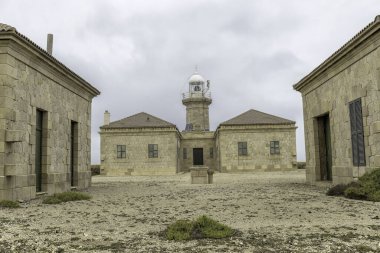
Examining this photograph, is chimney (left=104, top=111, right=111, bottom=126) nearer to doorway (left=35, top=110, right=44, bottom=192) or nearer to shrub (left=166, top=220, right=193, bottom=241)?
doorway (left=35, top=110, right=44, bottom=192)

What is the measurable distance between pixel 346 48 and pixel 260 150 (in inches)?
683

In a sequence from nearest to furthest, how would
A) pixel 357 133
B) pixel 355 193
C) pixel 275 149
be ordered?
pixel 355 193 → pixel 357 133 → pixel 275 149

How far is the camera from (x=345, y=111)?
37.1ft

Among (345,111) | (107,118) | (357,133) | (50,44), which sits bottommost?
(357,133)

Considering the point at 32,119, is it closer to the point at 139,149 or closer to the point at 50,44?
the point at 50,44

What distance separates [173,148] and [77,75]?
1488 centimetres

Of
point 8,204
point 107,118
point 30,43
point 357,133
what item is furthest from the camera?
point 107,118

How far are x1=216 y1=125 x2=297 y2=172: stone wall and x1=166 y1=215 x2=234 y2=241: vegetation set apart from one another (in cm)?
2238

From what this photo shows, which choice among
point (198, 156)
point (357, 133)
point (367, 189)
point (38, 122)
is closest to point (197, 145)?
point (198, 156)

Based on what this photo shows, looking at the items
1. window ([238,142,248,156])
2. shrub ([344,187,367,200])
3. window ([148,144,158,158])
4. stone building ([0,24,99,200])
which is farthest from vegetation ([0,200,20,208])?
window ([238,142,248,156])

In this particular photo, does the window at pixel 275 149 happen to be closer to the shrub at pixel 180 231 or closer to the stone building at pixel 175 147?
the stone building at pixel 175 147

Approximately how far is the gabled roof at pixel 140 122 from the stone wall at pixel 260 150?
478 centimetres

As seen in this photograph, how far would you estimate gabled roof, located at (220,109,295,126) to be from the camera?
2773 cm

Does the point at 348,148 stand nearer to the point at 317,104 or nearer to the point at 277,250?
the point at 317,104
